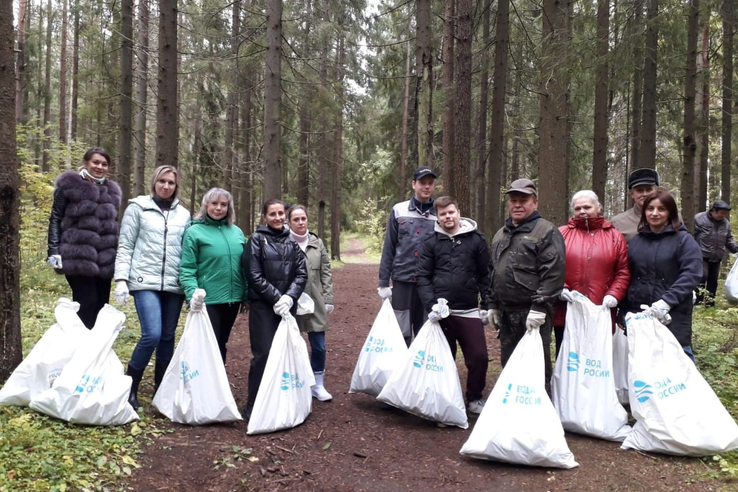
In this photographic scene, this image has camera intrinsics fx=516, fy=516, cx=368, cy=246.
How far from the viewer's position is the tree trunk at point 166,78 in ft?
23.6

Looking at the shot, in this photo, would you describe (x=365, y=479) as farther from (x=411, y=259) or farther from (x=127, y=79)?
(x=127, y=79)

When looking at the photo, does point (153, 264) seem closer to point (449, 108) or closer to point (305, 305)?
point (305, 305)

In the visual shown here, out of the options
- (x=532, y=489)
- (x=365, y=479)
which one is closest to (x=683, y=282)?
(x=532, y=489)

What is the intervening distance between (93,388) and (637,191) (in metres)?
4.55

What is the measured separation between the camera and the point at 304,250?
4816 millimetres

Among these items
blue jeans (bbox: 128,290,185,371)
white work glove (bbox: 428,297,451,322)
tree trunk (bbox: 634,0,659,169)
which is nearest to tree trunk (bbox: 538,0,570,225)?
tree trunk (bbox: 634,0,659,169)

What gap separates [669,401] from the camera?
11.6 ft

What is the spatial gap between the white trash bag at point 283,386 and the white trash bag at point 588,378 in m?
2.01

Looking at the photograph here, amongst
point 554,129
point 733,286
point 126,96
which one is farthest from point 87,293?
point 733,286

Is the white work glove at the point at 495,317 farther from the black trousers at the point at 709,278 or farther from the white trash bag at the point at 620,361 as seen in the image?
the black trousers at the point at 709,278

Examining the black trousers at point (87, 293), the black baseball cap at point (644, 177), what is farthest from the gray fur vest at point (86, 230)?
the black baseball cap at point (644, 177)

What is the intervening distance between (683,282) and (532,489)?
1900mm

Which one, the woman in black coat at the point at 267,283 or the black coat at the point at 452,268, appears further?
the black coat at the point at 452,268

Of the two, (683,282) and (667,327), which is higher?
(683,282)
